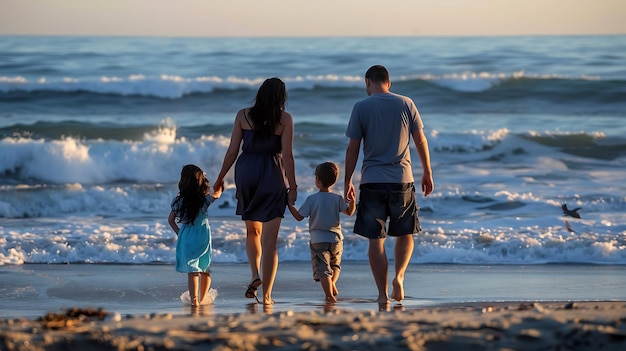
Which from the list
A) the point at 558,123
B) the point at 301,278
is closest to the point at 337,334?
the point at 301,278

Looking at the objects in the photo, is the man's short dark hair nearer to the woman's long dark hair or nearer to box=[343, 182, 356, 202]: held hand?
the woman's long dark hair

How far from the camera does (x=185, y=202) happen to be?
7.15m

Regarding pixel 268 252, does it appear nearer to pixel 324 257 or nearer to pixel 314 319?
pixel 324 257

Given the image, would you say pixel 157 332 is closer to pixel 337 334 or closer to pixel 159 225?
pixel 337 334

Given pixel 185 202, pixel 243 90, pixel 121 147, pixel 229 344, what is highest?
pixel 243 90

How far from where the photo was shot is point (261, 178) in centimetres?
711

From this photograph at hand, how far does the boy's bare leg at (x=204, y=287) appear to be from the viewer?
735cm

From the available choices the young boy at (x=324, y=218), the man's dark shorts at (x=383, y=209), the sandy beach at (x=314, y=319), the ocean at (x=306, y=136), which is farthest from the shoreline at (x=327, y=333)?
the ocean at (x=306, y=136)

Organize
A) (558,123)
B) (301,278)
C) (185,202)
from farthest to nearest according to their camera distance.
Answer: (558,123) < (301,278) < (185,202)

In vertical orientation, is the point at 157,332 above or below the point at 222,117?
below

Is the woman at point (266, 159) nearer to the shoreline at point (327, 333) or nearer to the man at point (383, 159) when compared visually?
the man at point (383, 159)

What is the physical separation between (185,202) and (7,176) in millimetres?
10336

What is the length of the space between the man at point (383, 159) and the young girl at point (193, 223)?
98cm

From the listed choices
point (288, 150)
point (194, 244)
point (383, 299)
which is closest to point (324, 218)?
point (288, 150)
